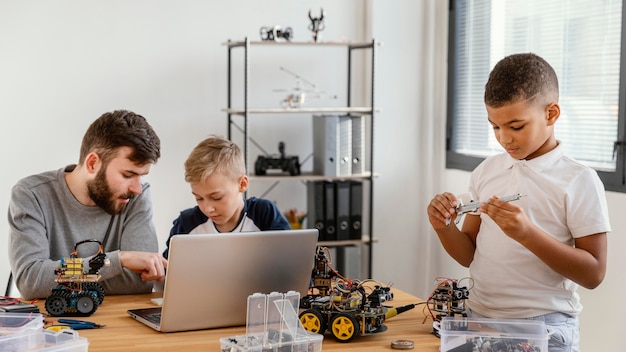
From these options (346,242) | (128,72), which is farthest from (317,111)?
(128,72)

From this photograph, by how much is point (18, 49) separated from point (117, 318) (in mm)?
2315

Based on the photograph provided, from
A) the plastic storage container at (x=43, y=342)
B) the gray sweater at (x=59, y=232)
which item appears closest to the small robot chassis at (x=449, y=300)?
the plastic storage container at (x=43, y=342)

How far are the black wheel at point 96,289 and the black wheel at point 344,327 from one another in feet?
2.27

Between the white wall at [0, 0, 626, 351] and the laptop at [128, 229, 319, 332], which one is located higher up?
the white wall at [0, 0, 626, 351]

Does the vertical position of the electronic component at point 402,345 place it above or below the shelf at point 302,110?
below

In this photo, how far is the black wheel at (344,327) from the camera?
198 centimetres

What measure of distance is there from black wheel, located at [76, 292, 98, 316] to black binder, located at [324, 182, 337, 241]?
2.26 m

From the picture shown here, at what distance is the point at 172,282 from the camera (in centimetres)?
204

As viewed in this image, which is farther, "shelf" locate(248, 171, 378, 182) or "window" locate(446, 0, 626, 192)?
"shelf" locate(248, 171, 378, 182)

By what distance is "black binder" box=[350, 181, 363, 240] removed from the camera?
4477 millimetres

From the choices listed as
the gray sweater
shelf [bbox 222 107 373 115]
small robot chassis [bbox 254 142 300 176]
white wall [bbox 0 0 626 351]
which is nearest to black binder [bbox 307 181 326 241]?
small robot chassis [bbox 254 142 300 176]

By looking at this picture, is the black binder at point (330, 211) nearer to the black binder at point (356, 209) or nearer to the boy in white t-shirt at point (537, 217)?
the black binder at point (356, 209)

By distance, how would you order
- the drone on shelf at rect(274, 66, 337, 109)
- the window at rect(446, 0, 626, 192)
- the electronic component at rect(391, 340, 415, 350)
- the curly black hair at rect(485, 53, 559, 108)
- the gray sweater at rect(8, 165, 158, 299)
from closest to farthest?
the electronic component at rect(391, 340, 415, 350)
the curly black hair at rect(485, 53, 559, 108)
the gray sweater at rect(8, 165, 158, 299)
the window at rect(446, 0, 626, 192)
the drone on shelf at rect(274, 66, 337, 109)

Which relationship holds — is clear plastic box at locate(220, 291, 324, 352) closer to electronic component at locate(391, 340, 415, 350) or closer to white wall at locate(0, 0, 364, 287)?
electronic component at locate(391, 340, 415, 350)
